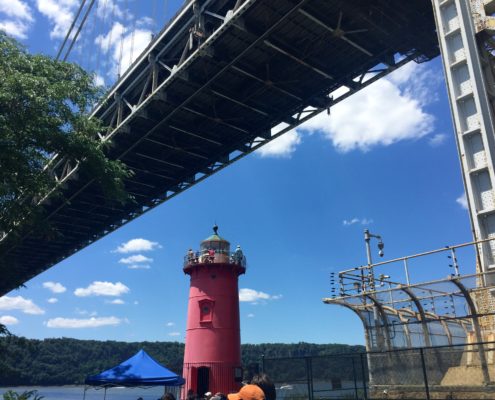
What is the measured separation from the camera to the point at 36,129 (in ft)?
41.4

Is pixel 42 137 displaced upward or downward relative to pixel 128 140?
downward

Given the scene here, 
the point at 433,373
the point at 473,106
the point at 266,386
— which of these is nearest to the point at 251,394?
the point at 266,386

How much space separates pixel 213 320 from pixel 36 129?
551 inches

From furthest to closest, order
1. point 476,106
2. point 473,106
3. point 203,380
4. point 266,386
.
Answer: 1. point 203,380
2. point 473,106
3. point 476,106
4. point 266,386

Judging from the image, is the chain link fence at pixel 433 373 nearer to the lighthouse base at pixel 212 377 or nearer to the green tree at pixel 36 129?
the green tree at pixel 36 129

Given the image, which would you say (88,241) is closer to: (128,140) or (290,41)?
(128,140)

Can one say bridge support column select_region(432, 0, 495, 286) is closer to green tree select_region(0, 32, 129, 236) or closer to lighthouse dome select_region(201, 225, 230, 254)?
green tree select_region(0, 32, 129, 236)

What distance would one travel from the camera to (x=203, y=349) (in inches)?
918

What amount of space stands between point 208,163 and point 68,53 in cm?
1915

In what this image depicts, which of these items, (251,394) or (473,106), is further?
(473,106)

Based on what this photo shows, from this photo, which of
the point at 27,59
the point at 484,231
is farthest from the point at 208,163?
the point at 484,231

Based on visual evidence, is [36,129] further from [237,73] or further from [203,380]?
[203,380]

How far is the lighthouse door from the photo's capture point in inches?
894

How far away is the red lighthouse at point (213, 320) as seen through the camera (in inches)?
900
